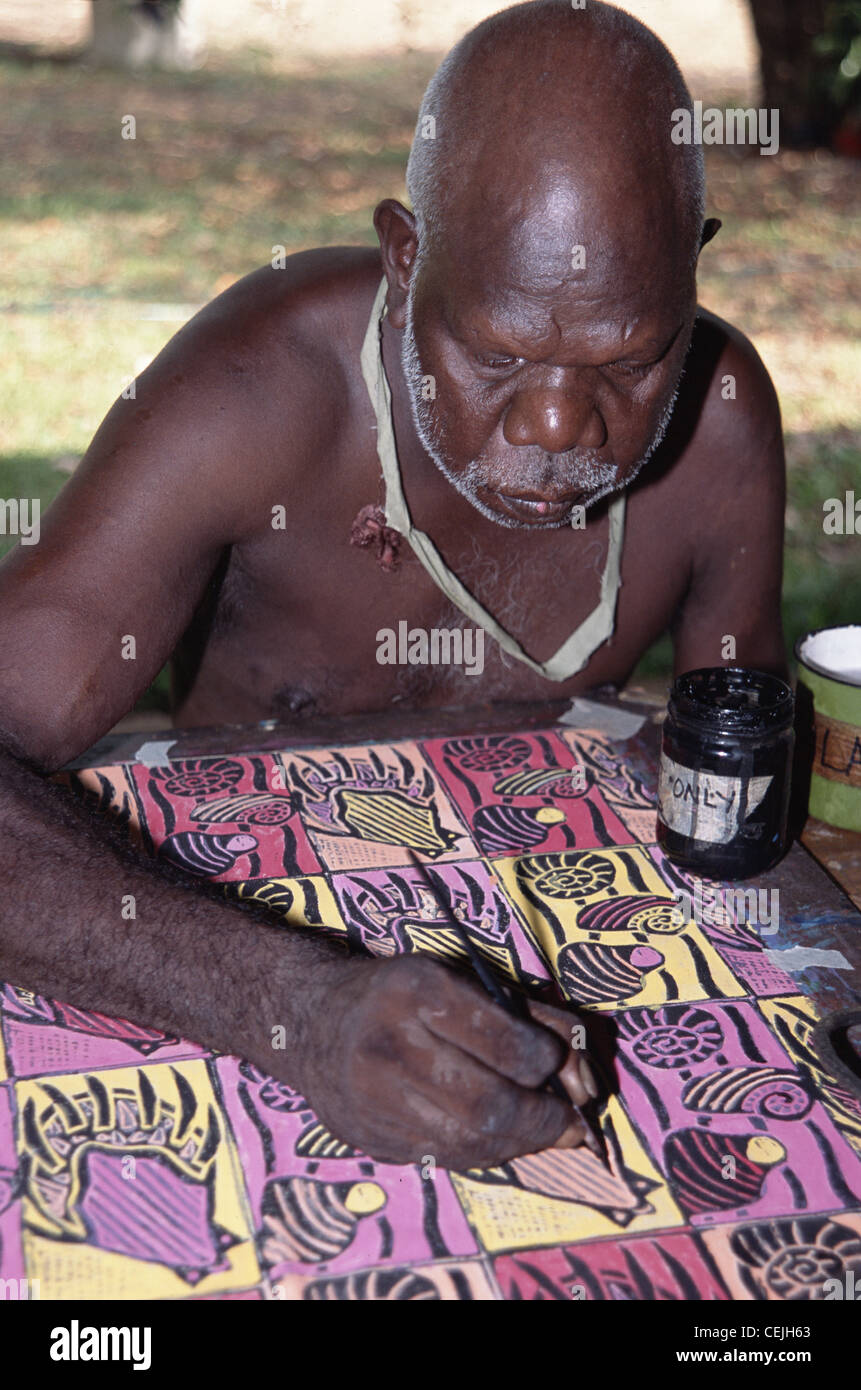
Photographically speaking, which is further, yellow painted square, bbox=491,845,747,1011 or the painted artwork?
yellow painted square, bbox=491,845,747,1011

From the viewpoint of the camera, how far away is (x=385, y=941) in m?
1.40

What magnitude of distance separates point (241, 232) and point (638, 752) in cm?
583

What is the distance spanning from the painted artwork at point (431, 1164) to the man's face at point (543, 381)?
367mm

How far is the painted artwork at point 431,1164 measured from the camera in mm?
1068

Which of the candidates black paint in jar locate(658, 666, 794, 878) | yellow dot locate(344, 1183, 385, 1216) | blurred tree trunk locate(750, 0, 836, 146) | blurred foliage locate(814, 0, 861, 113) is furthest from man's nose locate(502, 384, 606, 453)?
blurred tree trunk locate(750, 0, 836, 146)

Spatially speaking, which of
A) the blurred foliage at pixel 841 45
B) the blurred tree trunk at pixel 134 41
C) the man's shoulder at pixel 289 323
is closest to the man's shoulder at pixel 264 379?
the man's shoulder at pixel 289 323

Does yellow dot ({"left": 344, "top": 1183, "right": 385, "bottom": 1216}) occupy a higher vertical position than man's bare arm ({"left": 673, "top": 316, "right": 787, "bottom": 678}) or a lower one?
lower

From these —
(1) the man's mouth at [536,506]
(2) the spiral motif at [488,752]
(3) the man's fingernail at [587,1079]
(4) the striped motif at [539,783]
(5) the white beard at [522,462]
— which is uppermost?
(5) the white beard at [522,462]

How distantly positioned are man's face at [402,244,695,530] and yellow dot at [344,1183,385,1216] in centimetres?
77

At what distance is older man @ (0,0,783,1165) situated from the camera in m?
1.26

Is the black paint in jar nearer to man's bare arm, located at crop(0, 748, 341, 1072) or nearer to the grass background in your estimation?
man's bare arm, located at crop(0, 748, 341, 1072)

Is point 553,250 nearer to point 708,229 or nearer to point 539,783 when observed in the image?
point 708,229

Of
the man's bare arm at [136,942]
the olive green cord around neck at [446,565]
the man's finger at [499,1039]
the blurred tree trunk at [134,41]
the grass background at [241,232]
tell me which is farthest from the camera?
the blurred tree trunk at [134,41]

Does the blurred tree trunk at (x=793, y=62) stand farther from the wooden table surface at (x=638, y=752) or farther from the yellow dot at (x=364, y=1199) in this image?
the yellow dot at (x=364, y=1199)
